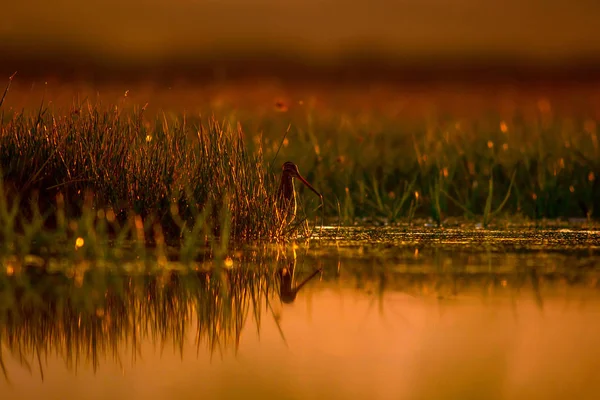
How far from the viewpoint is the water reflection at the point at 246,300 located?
6031 millimetres

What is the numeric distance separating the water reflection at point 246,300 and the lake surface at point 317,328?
11 mm

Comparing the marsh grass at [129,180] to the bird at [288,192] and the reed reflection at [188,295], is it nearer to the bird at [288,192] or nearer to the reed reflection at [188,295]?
the bird at [288,192]

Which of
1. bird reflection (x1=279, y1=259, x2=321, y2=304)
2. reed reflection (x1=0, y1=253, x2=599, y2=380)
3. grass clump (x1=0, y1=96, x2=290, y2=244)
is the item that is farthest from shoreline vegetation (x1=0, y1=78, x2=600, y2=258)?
reed reflection (x1=0, y1=253, x2=599, y2=380)

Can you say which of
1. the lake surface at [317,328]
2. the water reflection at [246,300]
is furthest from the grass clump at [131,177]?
the water reflection at [246,300]

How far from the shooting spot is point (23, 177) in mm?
9523

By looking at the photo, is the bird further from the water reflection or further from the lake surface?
the water reflection

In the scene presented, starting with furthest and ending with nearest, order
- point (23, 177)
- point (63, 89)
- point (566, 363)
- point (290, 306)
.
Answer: point (63, 89), point (23, 177), point (290, 306), point (566, 363)

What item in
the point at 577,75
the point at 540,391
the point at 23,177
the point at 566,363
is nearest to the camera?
the point at 540,391

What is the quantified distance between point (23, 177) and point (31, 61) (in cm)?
4175

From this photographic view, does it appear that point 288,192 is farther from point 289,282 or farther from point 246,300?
point 246,300

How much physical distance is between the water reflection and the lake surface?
0.04 feet

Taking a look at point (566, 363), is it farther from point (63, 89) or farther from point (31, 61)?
point (31, 61)

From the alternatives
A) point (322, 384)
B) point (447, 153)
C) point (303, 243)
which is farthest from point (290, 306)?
point (447, 153)

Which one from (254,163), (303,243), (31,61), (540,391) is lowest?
(540,391)
